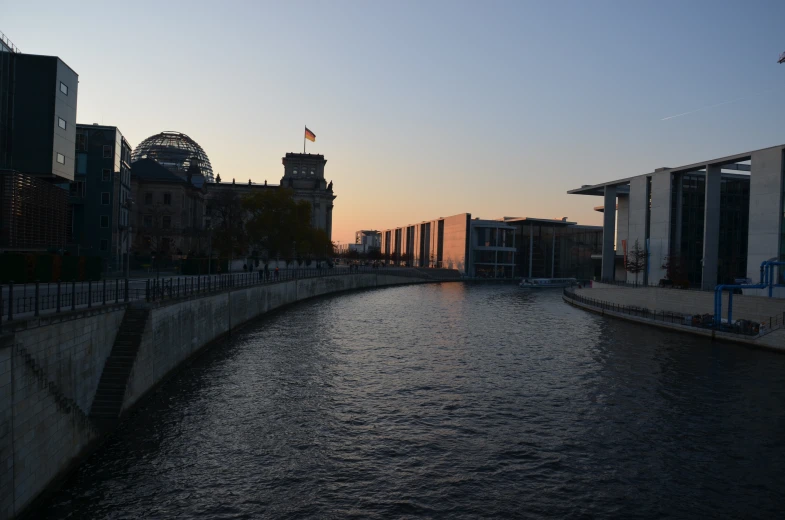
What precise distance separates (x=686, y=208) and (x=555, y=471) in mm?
66634

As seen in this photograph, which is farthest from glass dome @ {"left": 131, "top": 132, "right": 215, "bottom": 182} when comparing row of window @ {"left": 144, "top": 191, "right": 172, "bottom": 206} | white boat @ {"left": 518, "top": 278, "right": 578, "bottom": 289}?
white boat @ {"left": 518, "top": 278, "right": 578, "bottom": 289}

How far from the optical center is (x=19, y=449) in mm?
14633

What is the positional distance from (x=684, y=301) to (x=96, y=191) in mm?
67391

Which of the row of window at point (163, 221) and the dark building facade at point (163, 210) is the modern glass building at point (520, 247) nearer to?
the dark building facade at point (163, 210)

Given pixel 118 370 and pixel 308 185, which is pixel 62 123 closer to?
pixel 118 370

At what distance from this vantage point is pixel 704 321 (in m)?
Answer: 50.8

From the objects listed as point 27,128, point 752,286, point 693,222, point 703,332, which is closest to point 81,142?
point 27,128

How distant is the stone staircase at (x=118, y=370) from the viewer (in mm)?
21906

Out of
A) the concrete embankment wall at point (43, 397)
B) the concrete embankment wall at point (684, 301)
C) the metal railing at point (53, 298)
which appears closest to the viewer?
the concrete embankment wall at point (43, 397)

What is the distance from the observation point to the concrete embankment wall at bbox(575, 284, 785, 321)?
1912 inches

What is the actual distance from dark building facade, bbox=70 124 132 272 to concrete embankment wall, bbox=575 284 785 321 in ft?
201

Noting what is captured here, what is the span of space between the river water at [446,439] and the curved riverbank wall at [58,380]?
38.5 inches

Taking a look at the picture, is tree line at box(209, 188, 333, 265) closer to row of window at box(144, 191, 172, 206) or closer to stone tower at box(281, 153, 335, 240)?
row of window at box(144, 191, 172, 206)

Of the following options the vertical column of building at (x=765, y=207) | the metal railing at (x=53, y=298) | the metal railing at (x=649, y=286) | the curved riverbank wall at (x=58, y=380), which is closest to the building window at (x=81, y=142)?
the metal railing at (x=53, y=298)
